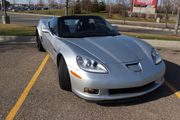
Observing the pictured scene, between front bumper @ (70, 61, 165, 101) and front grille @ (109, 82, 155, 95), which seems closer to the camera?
front bumper @ (70, 61, 165, 101)

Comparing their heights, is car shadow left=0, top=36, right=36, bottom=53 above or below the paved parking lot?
above

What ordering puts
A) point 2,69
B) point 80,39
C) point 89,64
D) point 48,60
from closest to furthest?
point 89,64 → point 80,39 → point 2,69 → point 48,60

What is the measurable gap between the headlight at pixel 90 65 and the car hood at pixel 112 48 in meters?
0.14

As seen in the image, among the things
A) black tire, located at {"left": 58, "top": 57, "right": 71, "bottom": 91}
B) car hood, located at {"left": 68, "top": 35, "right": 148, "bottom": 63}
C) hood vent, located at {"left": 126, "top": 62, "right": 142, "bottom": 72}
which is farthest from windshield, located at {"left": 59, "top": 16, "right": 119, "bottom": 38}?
hood vent, located at {"left": 126, "top": 62, "right": 142, "bottom": 72}

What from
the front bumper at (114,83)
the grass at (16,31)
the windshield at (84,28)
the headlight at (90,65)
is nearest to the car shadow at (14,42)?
the grass at (16,31)

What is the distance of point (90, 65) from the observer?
11.6ft

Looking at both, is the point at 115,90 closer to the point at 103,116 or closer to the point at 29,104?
the point at 103,116

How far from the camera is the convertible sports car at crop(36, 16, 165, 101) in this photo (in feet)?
11.2

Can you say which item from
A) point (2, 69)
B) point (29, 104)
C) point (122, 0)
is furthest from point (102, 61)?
point (122, 0)

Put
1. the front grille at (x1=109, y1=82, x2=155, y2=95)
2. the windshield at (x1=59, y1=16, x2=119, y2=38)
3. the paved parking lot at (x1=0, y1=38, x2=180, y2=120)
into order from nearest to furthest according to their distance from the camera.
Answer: the paved parking lot at (x1=0, y1=38, x2=180, y2=120), the front grille at (x1=109, y1=82, x2=155, y2=95), the windshield at (x1=59, y1=16, x2=119, y2=38)

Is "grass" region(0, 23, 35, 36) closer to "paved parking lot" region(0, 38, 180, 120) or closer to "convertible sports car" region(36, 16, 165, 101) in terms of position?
"paved parking lot" region(0, 38, 180, 120)

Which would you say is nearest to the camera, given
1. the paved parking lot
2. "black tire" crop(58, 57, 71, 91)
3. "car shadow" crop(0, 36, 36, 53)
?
the paved parking lot

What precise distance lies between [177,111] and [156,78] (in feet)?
1.95

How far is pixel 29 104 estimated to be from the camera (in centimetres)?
370
